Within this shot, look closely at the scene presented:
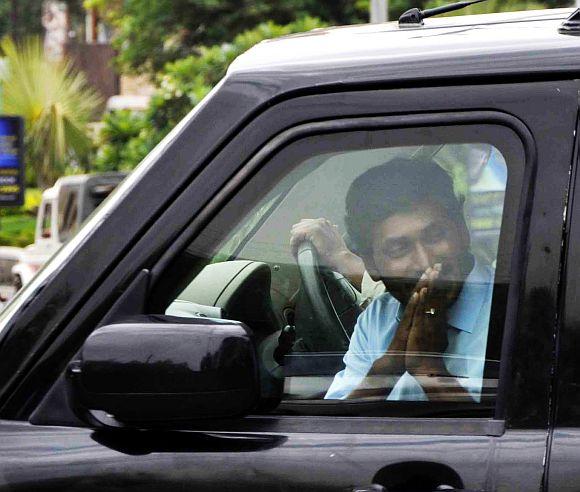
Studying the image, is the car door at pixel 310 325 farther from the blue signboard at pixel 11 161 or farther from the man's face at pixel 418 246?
the blue signboard at pixel 11 161

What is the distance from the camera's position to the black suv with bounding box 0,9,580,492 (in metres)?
1.79

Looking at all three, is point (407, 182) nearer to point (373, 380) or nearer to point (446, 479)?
point (373, 380)

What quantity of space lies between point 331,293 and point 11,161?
18.0m

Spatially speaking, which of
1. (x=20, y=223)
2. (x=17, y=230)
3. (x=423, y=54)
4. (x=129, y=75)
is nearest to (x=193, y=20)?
(x=129, y=75)

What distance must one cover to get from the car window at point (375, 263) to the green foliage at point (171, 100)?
15553 mm

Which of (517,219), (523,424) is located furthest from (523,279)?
(523,424)

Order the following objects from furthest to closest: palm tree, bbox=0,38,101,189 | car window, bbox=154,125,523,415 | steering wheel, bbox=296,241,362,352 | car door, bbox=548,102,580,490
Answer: palm tree, bbox=0,38,101,189, steering wheel, bbox=296,241,362,352, car window, bbox=154,125,523,415, car door, bbox=548,102,580,490

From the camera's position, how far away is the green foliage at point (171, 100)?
724 inches

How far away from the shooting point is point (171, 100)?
18.8 m

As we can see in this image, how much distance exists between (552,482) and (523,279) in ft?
0.97

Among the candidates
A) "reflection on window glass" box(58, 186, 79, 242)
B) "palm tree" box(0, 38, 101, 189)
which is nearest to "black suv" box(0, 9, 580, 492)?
→ "reflection on window glass" box(58, 186, 79, 242)

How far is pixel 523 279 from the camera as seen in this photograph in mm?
1806

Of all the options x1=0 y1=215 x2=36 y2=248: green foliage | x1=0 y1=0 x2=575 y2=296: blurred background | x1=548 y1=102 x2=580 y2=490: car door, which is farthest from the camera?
x1=0 y1=215 x2=36 y2=248: green foliage

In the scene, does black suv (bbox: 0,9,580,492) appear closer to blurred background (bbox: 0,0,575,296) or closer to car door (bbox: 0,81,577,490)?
car door (bbox: 0,81,577,490)
